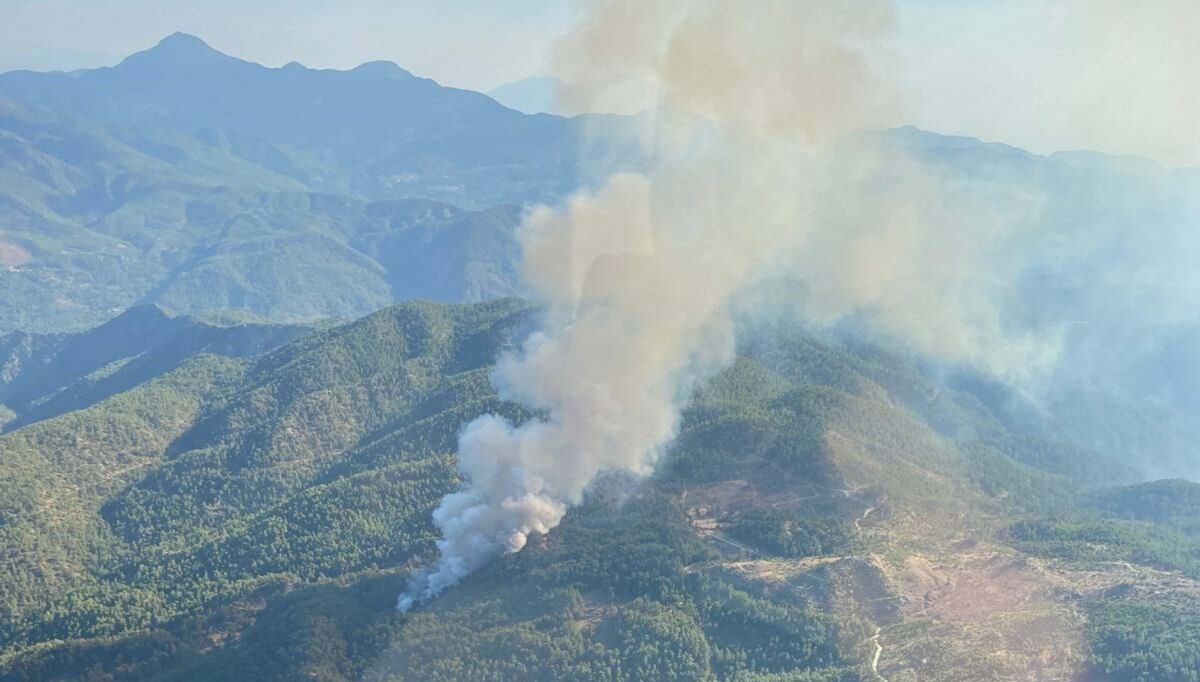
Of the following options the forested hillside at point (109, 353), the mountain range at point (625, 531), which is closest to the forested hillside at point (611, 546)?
the mountain range at point (625, 531)

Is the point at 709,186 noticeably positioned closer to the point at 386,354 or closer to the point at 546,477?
the point at 546,477

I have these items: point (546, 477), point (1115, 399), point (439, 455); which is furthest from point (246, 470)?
point (1115, 399)

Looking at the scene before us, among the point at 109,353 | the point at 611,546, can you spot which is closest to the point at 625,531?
the point at 611,546

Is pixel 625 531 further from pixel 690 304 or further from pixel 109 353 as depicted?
pixel 109 353

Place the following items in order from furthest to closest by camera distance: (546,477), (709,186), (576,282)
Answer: (709,186), (576,282), (546,477)

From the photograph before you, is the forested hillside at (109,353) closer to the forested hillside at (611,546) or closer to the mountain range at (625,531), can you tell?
the mountain range at (625,531)

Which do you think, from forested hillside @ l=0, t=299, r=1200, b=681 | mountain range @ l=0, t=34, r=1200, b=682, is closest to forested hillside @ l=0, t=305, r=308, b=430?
mountain range @ l=0, t=34, r=1200, b=682

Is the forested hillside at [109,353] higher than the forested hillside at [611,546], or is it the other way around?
the forested hillside at [611,546]

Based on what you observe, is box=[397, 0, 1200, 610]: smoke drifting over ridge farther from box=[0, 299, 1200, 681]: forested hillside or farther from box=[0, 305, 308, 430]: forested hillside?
box=[0, 305, 308, 430]: forested hillside
